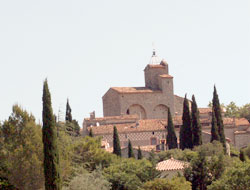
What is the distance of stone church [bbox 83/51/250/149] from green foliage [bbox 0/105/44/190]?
2954 centimetres

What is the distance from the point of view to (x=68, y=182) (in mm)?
31312

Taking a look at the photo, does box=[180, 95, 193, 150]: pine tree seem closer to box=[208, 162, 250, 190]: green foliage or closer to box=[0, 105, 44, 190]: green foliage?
box=[208, 162, 250, 190]: green foliage

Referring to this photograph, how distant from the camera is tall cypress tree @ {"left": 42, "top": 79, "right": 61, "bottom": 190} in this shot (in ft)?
87.0

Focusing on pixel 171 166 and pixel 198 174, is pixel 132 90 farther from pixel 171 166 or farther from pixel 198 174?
pixel 198 174

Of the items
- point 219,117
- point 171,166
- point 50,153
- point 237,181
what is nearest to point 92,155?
point 171,166

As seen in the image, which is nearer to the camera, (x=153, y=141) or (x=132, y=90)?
(x=153, y=141)

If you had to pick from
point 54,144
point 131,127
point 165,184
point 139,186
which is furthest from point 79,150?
point 131,127

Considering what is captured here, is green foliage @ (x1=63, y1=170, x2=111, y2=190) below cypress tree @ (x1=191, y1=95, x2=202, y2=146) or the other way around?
below

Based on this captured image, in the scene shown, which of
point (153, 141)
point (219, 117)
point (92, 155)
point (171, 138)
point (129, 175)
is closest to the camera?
point (129, 175)

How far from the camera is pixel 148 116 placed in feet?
252

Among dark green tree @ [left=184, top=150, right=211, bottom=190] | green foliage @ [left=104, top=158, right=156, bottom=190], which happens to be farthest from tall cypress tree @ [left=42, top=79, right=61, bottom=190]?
dark green tree @ [left=184, top=150, right=211, bottom=190]

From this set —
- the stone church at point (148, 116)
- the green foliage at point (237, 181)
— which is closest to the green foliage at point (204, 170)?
the green foliage at point (237, 181)

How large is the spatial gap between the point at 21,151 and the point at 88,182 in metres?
4.06

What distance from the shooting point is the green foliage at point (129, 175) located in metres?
34.2
